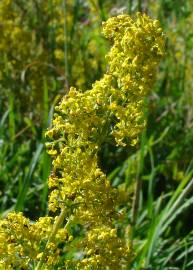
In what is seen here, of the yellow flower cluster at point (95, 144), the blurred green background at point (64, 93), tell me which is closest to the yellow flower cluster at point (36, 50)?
the blurred green background at point (64, 93)

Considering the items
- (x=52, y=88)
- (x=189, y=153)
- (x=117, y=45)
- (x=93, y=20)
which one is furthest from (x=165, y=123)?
(x=117, y=45)

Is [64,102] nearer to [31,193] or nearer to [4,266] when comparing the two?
[4,266]

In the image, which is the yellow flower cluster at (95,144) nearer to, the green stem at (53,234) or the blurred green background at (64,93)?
the green stem at (53,234)

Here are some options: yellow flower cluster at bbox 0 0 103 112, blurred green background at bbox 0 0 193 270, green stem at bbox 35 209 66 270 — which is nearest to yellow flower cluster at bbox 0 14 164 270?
green stem at bbox 35 209 66 270

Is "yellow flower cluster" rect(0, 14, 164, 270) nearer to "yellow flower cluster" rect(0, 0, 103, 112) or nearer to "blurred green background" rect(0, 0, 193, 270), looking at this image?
"blurred green background" rect(0, 0, 193, 270)

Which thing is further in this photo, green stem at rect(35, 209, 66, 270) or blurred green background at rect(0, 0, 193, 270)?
blurred green background at rect(0, 0, 193, 270)

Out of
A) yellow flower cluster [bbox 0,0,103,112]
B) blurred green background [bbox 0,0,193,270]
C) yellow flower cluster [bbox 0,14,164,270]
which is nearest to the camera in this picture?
yellow flower cluster [bbox 0,14,164,270]

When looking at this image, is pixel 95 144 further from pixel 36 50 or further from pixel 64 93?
pixel 36 50
